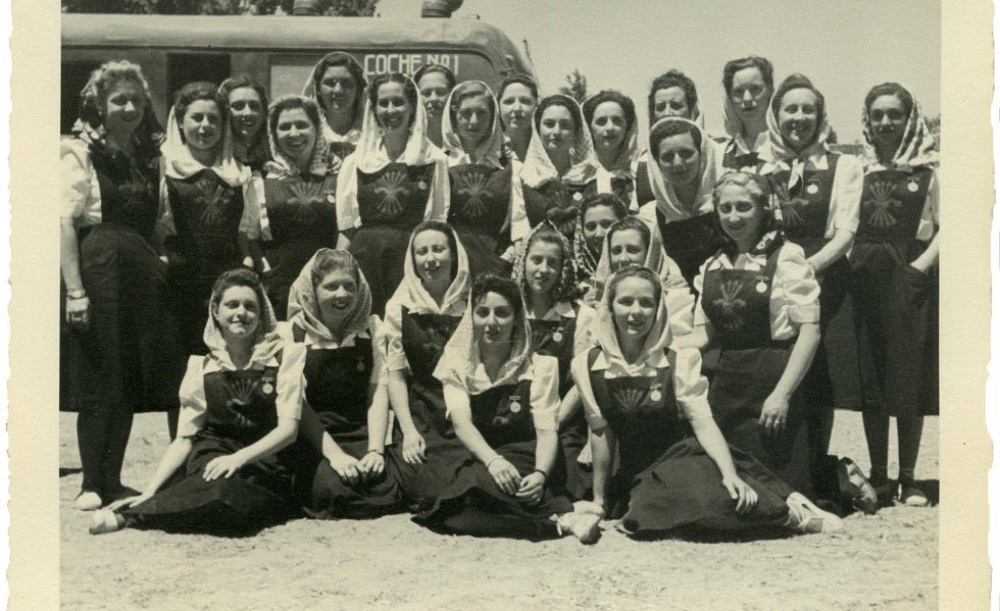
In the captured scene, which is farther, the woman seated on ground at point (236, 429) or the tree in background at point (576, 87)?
the tree in background at point (576, 87)

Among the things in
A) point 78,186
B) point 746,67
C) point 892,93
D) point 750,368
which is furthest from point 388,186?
point 892,93

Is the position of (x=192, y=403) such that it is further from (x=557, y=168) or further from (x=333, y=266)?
(x=557, y=168)

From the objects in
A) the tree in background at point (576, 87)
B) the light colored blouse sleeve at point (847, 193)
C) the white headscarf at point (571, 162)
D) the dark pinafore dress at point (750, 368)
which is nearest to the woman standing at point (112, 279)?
the white headscarf at point (571, 162)

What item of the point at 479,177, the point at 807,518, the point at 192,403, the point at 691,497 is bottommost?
the point at 807,518

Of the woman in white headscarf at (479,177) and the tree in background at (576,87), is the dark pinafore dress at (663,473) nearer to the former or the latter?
the woman in white headscarf at (479,177)

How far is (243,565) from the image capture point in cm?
592

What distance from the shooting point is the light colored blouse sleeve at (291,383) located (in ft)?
19.9

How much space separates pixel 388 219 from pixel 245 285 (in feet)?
2.55

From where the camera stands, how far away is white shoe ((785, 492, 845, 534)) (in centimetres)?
605

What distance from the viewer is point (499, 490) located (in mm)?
5973

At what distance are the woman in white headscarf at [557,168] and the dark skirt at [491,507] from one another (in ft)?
3.75

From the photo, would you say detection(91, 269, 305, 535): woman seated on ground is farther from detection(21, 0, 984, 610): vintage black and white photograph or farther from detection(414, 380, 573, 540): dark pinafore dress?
detection(414, 380, 573, 540): dark pinafore dress

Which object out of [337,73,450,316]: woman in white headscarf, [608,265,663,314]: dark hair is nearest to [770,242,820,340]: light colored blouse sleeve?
[608,265,663,314]: dark hair

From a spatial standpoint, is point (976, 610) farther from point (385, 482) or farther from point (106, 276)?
point (106, 276)
